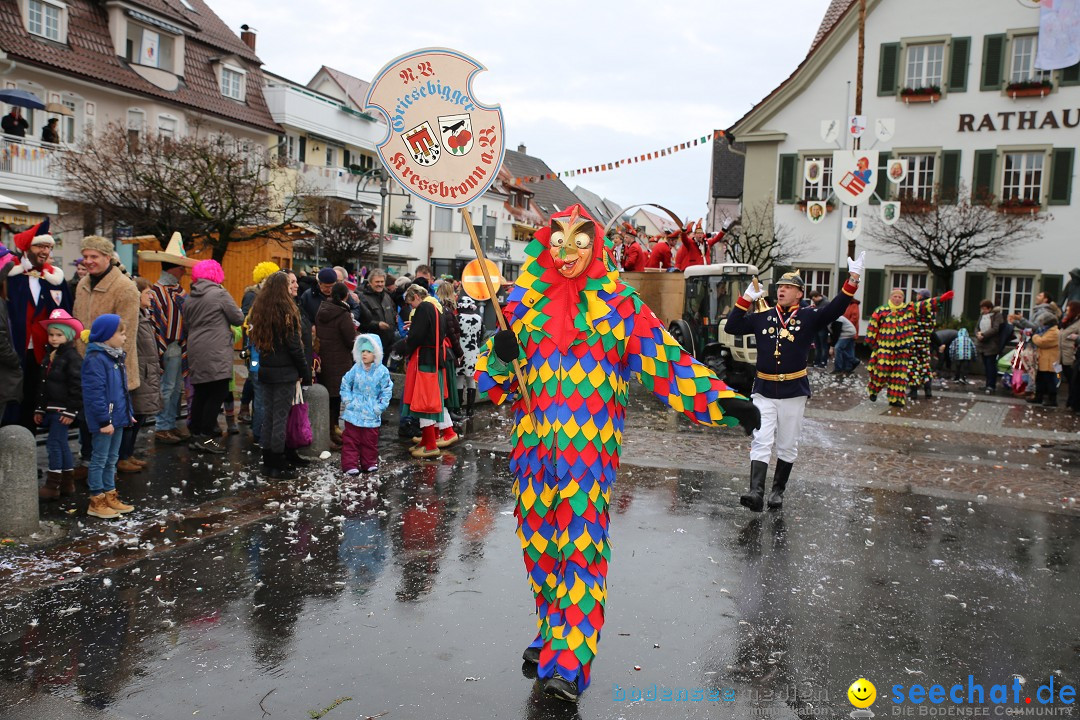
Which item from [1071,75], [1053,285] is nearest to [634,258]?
[1053,285]

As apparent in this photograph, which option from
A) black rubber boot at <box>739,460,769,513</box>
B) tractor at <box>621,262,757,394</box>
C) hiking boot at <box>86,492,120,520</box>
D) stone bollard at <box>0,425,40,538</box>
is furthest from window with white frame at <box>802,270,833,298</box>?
stone bollard at <box>0,425,40,538</box>

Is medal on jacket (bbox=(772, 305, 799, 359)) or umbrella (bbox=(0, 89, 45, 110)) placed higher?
umbrella (bbox=(0, 89, 45, 110))

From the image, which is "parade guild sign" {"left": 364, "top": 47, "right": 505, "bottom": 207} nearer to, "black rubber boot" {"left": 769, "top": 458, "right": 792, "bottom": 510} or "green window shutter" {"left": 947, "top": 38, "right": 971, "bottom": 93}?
"black rubber boot" {"left": 769, "top": 458, "right": 792, "bottom": 510}

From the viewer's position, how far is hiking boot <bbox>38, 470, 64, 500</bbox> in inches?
270

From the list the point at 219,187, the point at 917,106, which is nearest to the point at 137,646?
the point at 219,187

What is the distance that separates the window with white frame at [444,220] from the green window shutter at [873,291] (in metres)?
30.1

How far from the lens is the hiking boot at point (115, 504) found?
6508mm

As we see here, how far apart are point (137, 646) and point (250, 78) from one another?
114ft

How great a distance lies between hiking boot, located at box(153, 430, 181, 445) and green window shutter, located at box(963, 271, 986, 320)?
23.4m

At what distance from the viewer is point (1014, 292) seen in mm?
25531

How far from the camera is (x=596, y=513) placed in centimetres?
399

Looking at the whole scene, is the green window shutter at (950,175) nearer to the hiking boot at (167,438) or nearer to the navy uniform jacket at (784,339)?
the navy uniform jacket at (784,339)

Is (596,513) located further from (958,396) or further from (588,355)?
(958,396)

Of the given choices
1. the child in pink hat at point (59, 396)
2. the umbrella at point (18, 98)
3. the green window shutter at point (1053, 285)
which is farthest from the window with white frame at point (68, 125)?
the green window shutter at point (1053, 285)
